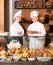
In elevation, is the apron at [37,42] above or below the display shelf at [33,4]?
below

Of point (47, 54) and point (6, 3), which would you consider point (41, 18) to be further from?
point (47, 54)

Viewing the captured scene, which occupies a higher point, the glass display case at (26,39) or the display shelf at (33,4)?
the display shelf at (33,4)

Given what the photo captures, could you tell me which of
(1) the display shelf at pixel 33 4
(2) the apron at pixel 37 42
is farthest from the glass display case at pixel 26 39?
(1) the display shelf at pixel 33 4

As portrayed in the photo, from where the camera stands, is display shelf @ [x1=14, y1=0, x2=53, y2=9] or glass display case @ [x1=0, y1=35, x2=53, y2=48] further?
display shelf @ [x1=14, y1=0, x2=53, y2=9]

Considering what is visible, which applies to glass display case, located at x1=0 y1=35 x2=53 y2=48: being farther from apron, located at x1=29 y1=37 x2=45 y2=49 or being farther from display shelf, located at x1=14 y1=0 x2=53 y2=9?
display shelf, located at x1=14 y1=0 x2=53 y2=9

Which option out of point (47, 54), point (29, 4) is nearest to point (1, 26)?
point (29, 4)

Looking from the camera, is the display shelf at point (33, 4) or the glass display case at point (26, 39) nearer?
the glass display case at point (26, 39)

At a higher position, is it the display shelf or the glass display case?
the display shelf

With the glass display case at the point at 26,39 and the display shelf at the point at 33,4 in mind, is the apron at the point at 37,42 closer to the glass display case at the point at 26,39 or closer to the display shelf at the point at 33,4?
the glass display case at the point at 26,39

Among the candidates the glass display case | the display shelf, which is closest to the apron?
the glass display case

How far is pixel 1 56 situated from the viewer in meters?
2.61

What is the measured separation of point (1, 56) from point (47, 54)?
51 cm

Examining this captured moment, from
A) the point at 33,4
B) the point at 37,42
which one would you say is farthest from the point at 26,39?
the point at 33,4

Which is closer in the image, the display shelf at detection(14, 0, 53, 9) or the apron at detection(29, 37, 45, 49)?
the apron at detection(29, 37, 45, 49)
